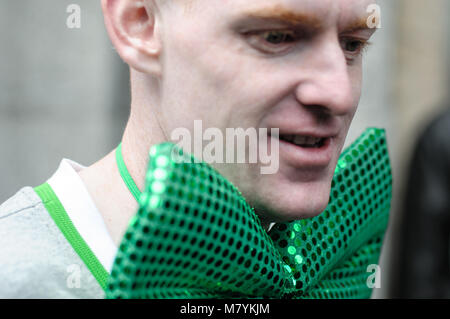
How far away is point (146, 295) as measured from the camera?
1355 millimetres

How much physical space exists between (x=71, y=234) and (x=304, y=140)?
581 mm

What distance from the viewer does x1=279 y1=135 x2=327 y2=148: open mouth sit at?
155 cm

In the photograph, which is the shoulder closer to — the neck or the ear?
the neck

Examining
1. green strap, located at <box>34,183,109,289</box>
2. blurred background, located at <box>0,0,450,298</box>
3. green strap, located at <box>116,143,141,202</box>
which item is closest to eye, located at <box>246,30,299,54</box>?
green strap, located at <box>116,143,141,202</box>

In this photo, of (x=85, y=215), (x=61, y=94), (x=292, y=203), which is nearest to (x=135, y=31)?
(x=85, y=215)

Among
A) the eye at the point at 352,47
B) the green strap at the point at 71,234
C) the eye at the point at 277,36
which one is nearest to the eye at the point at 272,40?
the eye at the point at 277,36

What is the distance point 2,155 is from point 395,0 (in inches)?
129

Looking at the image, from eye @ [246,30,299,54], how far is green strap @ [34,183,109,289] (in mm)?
590

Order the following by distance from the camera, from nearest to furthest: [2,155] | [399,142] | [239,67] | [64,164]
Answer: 1. [239,67]
2. [64,164]
3. [2,155]
4. [399,142]

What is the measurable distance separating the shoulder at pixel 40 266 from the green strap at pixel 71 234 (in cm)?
1

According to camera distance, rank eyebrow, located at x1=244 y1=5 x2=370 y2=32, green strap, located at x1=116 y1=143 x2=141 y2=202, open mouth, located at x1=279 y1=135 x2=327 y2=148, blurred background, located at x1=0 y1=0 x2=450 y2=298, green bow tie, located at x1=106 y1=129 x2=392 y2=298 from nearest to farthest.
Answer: green bow tie, located at x1=106 y1=129 x2=392 y2=298
eyebrow, located at x1=244 y1=5 x2=370 y2=32
open mouth, located at x1=279 y1=135 x2=327 y2=148
green strap, located at x1=116 y1=143 x2=141 y2=202
blurred background, located at x1=0 y1=0 x2=450 y2=298

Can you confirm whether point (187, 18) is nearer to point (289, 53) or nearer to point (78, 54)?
Result: point (289, 53)

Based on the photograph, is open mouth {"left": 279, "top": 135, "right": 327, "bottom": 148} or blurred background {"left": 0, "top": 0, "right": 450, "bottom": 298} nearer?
open mouth {"left": 279, "top": 135, "right": 327, "bottom": 148}

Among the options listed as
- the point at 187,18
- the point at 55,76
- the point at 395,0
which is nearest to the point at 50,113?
the point at 55,76
